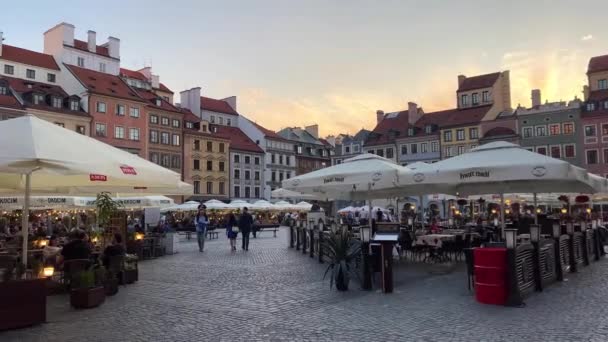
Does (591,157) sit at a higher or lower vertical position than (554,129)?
lower

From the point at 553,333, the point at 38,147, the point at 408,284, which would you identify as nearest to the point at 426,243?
the point at 408,284

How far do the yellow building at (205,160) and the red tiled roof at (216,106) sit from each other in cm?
407

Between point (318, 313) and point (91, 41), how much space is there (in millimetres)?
65019

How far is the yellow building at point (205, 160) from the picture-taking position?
221 ft

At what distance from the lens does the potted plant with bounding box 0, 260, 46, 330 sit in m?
7.88

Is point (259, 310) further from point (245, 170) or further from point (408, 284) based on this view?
point (245, 170)

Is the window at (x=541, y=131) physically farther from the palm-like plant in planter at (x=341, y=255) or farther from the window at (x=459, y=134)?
the palm-like plant in planter at (x=341, y=255)

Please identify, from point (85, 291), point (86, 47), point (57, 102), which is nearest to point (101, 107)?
point (57, 102)

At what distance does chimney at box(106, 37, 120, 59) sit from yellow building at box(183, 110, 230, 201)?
37.1ft

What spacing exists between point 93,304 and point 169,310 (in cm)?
152

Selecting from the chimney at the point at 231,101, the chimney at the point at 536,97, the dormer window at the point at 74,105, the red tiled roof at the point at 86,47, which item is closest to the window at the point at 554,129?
the chimney at the point at 536,97

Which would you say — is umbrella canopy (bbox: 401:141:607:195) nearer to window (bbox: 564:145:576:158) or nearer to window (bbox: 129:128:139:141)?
window (bbox: 564:145:576:158)

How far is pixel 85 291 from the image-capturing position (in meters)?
9.54

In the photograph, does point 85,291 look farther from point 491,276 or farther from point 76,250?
point 491,276
